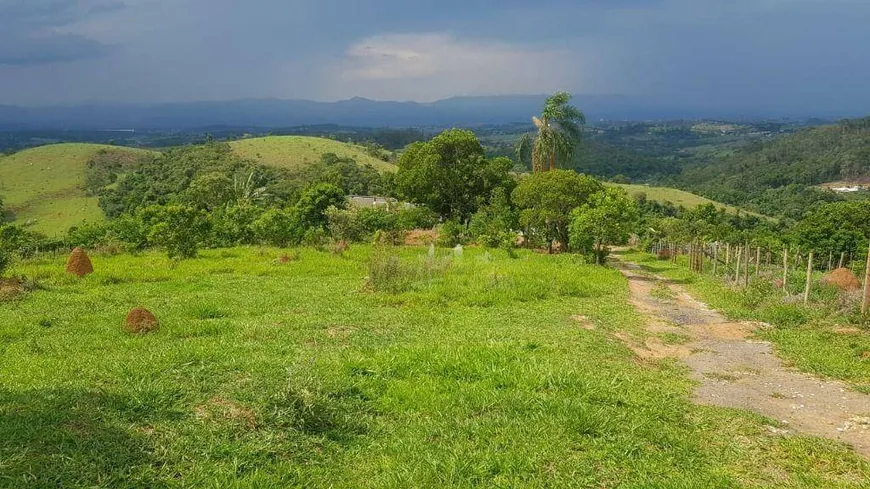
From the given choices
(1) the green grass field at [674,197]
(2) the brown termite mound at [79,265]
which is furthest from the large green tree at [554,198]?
(1) the green grass field at [674,197]

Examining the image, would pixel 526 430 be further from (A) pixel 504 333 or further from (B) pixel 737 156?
(B) pixel 737 156

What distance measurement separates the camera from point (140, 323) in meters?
10.1

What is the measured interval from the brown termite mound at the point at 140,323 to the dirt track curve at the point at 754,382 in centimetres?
864

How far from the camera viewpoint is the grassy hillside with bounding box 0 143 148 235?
226 feet

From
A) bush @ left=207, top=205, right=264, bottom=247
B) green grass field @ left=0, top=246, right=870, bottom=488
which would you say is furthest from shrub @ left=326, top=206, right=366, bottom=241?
green grass field @ left=0, top=246, right=870, bottom=488

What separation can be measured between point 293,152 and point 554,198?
244ft

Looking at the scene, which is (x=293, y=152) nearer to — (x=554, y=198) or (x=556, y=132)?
(x=556, y=132)

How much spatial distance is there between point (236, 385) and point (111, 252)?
19.5 meters

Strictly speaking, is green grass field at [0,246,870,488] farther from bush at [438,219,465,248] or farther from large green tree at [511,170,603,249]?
bush at [438,219,465,248]

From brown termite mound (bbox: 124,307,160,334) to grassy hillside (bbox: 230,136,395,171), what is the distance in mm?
74252

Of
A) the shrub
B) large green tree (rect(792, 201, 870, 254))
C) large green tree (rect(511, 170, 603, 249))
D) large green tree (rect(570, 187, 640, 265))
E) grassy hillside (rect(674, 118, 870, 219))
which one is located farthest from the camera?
grassy hillside (rect(674, 118, 870, 219))

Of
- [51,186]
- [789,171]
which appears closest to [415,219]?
[51,186]

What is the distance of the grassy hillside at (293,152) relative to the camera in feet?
280

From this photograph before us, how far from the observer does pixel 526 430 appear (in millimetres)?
6082
